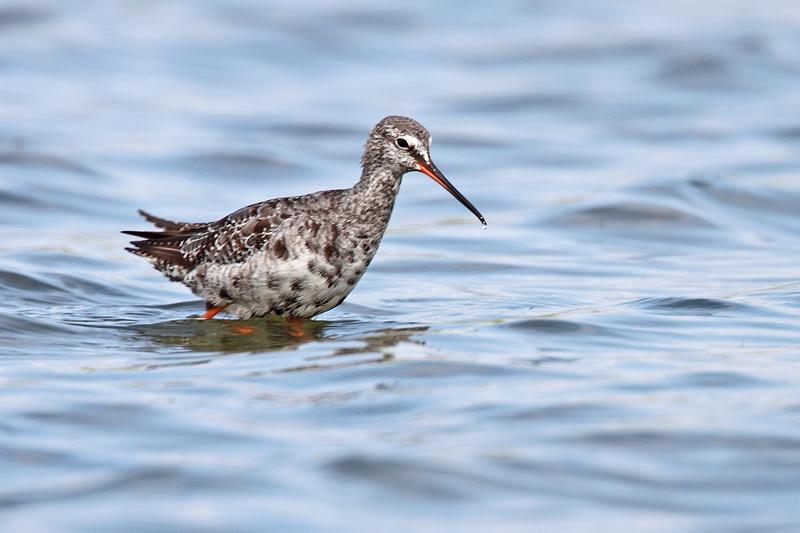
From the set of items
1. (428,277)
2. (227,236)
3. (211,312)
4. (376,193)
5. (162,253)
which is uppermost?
(376,193)

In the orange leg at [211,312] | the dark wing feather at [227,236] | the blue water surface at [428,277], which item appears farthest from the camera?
the orange leg at [211,312]

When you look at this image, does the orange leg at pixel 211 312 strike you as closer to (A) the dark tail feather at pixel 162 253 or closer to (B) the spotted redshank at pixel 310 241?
(B) the spotted redshank at pixel 310 241

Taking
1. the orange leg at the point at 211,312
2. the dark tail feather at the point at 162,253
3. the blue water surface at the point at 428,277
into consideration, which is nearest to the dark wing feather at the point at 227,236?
the dark tail feather at the point at 162,253

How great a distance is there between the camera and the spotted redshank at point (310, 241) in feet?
40.2

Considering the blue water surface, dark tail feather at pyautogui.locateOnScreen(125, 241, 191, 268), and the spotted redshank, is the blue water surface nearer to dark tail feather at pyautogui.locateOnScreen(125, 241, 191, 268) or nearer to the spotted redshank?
the spotted redshank

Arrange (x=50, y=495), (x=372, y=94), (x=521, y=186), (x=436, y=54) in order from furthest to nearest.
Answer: (x=436, y=54) < (x=372, y=94) < (x=521, y=186) < (x=50, y=495)

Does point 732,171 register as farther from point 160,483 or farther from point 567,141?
point 160,483

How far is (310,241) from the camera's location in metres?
12.3

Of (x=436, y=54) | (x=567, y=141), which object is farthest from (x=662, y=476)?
(x=436, y=54)

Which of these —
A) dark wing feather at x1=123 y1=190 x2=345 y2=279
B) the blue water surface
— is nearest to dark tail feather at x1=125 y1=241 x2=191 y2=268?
dark wing feather at x1=123 y1=190 x2=345 y2=279

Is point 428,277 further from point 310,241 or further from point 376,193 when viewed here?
point 310,241

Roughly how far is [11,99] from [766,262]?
13.6 meters

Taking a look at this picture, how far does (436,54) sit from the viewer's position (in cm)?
2916

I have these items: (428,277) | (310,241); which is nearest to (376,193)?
(310,241)
